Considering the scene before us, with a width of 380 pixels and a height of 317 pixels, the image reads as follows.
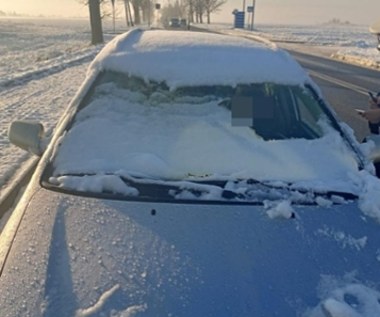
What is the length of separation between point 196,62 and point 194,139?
591 millimetres

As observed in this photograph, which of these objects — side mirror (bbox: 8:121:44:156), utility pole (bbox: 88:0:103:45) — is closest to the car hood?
side mirror (bbox: 8:121:44:156)

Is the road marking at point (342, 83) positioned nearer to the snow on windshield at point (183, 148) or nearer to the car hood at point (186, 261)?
the snow on windshield at point (183, 148)

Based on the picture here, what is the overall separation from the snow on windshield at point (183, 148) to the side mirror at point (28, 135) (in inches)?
14.9

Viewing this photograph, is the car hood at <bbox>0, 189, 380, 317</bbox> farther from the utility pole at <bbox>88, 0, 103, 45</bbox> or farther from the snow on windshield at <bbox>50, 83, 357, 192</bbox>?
the utility pole at <bbox>88, 0, 103, 45</bbox>

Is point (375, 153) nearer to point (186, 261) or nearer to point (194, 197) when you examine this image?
point (194, 197)

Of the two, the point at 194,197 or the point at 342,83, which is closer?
the point at 194,197

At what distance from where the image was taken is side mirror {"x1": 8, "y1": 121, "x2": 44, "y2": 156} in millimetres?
2736

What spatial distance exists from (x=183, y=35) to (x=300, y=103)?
0.94 meters

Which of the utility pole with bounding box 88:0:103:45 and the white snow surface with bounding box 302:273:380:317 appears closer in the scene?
the white snow surface with bounding box 302:273:380:317

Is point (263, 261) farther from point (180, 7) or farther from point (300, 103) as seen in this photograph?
point (180, 7)

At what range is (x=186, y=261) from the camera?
1.60 m

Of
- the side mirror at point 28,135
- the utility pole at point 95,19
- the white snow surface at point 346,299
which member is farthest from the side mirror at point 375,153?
the utility pole at point 95,19

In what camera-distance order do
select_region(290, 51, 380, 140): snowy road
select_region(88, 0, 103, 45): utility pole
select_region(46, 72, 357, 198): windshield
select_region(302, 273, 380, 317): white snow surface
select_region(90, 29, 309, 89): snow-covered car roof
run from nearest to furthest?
select_region(302, 273, 380, 317): white snow surface → select_region(46, 72, 357, 198): windshield → select_region(90, 29, 309, 89): snow-covered car roof → select_region(290, 51, 380, 140): snowy road → select_region(88, 0, 103, 45): utility pole

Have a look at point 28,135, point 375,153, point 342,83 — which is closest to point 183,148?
point 28,135
